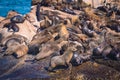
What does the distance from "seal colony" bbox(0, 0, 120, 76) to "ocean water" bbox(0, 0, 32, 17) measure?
28.0 inches

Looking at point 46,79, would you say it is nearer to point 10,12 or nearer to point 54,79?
point 54,79

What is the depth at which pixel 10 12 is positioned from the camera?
19344mm

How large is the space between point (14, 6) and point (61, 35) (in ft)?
23.7

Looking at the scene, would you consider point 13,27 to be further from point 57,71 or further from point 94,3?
point 94,3

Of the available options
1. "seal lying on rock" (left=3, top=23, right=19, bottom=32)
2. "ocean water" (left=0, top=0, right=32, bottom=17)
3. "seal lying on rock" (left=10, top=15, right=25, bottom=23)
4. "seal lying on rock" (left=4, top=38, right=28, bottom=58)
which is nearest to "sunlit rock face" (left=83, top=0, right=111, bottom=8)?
"ocean water" (left=0, top=0, right=32, bottom=17)

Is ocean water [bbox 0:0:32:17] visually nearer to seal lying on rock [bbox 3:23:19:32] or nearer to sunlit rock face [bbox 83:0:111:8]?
seal lying on rock [bbox 3:23:19:32]

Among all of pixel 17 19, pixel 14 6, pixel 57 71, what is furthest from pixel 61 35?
pixel 14 6

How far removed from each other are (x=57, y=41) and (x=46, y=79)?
10.7 ft

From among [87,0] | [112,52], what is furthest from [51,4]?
[112,52]

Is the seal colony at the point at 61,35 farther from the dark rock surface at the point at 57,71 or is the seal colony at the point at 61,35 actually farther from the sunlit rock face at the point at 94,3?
the sunlit rock face at the point at 94,3

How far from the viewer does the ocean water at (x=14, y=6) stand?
2031cm

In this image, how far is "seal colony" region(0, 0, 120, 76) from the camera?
13.4 metres

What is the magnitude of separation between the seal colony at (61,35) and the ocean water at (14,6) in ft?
2.33

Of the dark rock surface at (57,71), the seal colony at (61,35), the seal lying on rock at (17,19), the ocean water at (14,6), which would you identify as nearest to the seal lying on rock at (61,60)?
the seal colony at (61,35)
